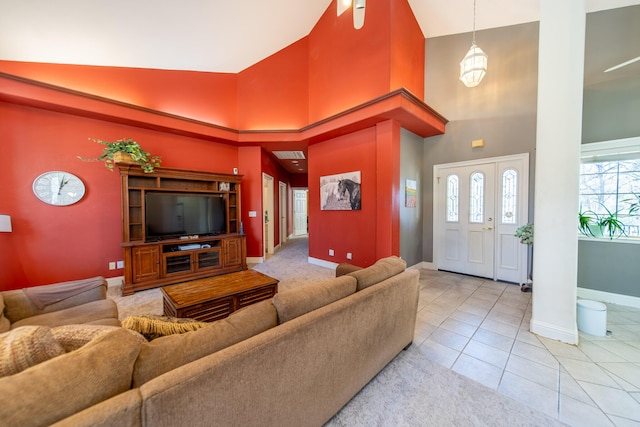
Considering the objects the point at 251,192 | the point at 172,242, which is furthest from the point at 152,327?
the point at 251,192

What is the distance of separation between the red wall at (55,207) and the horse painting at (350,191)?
3.49 meters

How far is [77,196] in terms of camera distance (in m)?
3.38

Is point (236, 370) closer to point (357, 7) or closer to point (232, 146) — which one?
point (357, 7)

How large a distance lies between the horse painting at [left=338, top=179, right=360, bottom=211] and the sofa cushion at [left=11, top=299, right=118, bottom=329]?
3.38 meters

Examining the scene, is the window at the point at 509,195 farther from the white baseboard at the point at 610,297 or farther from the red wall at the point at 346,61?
the red wall at the point at 346,61

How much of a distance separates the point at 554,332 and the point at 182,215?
5.03 meters

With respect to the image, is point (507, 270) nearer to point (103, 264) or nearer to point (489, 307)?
point (489, 307)

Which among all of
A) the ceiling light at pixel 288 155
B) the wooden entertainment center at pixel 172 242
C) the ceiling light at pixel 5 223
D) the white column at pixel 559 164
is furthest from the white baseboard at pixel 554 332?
the ceiling light at pixel 5 223

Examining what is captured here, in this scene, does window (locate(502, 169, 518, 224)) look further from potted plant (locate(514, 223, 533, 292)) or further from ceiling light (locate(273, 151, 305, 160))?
ceiling light (locate(273, 151, 305, 160))

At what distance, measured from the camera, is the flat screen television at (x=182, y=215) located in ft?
11.9

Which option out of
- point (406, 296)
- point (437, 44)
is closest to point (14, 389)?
point (406, 296)

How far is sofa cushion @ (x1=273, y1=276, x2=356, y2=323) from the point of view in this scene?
119 cm

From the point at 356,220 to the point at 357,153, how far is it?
47.8 inches

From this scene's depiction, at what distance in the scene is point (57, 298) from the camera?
183cm
